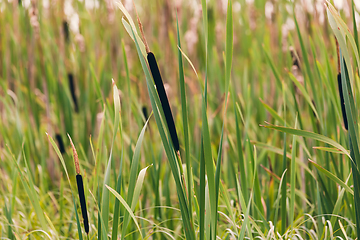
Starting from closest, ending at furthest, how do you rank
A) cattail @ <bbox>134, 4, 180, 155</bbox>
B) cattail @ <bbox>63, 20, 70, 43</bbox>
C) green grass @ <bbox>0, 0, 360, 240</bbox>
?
cattail @ <bbox>134, 4, 180, 155</bbox>
green grass @ <bbox>0, 0, 360, 240</bbox>
cattail @ <bbox>63, 20, 70, 43</bbox>

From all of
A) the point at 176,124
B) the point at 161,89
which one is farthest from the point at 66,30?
the point at 161,89

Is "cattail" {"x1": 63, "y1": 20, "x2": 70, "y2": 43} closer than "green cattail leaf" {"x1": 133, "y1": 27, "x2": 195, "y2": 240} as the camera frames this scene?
No

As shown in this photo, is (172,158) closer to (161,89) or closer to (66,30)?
(161,89)

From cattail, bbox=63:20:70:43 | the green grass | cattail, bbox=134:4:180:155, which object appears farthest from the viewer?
cattail, bbox=63:20:70:43

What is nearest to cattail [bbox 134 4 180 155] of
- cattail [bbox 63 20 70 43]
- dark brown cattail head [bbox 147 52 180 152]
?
dark brown cattail head [bbox 147 52 180 152]

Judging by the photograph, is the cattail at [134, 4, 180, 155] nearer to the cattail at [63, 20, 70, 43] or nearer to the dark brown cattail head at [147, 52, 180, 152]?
the dark brown cattail head at [147, 52, 180, 152]

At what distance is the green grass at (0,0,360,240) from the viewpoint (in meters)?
0.71

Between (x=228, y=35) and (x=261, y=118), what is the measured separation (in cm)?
98

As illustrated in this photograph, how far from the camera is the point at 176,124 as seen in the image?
1.30m

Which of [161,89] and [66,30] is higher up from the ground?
[66,30]

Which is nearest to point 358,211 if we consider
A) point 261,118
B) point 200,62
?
point 261,118

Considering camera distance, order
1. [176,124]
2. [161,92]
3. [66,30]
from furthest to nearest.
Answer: [66,30] < [176,124] < [161,92]

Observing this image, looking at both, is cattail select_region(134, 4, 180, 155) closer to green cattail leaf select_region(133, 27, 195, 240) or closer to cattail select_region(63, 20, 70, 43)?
green cattail leaf select_region(133, 27, 195, 240)

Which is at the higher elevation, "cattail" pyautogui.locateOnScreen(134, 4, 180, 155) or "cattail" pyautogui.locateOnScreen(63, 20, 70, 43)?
"cattail" pyautogui.locateOnScreen(63, 20, 70, 43)
